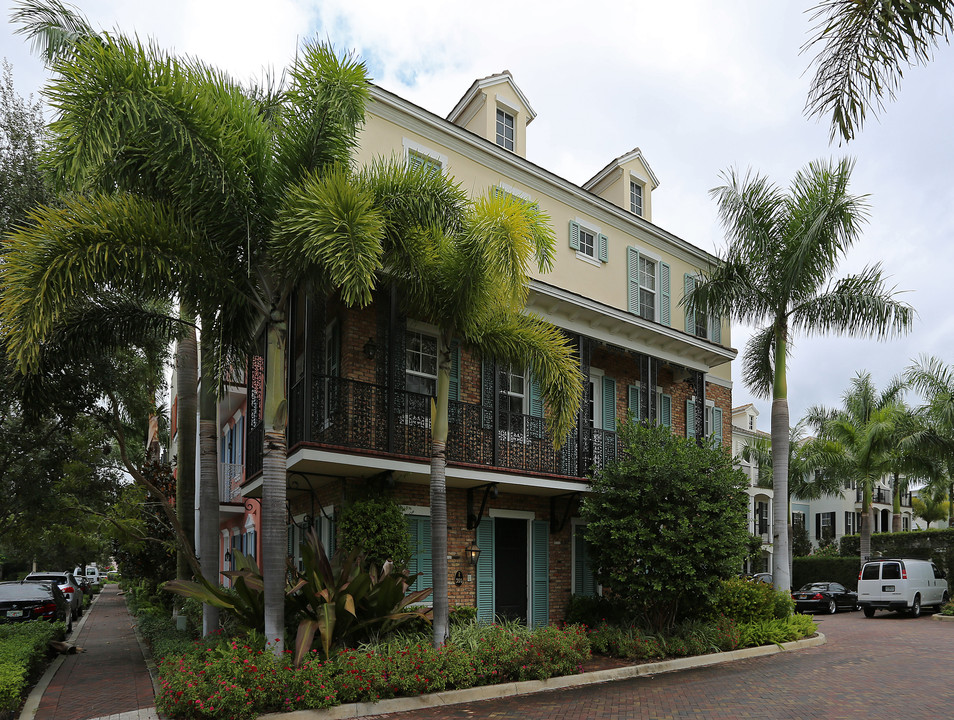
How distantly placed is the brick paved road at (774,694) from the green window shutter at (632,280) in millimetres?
8552

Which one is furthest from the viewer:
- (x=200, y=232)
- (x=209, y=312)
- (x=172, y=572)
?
(x=172, y=572)

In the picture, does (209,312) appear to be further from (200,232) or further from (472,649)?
(472,649)

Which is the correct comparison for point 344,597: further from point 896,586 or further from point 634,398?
point 896,586

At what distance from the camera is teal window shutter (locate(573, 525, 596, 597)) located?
1712cm

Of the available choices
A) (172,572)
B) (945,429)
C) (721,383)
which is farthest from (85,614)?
(945,429)

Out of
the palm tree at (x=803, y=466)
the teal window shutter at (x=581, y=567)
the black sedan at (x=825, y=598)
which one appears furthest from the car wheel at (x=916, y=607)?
the teal window shutter at (x=581, y=567)

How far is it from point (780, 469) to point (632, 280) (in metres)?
5.77

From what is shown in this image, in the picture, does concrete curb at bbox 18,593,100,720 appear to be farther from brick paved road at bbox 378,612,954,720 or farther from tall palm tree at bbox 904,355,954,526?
tall palm tree at bbox 904,355,954,526

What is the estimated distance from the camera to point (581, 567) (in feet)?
56.6

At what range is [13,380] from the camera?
13242 mm

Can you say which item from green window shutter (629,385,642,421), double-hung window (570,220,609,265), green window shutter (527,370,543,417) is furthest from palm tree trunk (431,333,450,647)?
green window shutter (629,385,642,421)

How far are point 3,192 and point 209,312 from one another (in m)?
5.53

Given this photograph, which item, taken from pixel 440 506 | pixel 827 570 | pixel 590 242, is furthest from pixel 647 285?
pixel 827 570

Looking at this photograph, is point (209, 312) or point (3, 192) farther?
point (3, 192)
